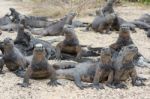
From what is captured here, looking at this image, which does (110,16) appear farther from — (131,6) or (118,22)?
(131,6)

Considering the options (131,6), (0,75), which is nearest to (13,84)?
(0,75)

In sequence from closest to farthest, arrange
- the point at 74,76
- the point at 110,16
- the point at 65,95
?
1. the point at 65,95
2. the point at 74,76
3. the point at 110,16

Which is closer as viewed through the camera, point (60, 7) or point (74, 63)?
point (74, 63)

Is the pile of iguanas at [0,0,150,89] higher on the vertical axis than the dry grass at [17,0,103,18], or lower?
higher

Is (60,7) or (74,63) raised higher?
(74,63)

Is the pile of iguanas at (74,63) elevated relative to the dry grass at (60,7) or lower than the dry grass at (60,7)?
elevated

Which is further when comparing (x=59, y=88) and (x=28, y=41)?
(x=28, y=41)

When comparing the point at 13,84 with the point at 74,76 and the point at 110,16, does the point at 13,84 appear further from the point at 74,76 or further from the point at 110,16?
the point at 110,16

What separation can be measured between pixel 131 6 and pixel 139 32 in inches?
151

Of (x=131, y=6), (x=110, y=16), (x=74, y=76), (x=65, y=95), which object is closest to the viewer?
(x=65, y=95)

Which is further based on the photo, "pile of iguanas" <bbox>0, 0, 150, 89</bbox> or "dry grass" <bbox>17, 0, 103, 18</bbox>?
"dry grass" <bbox>17, 0, 103, 18</bbox>

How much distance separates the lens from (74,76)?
827 cm

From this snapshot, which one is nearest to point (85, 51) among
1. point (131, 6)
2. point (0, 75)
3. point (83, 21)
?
point (0, 75)

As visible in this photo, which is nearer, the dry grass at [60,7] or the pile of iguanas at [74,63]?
the pile of iguanas at [74,63]
